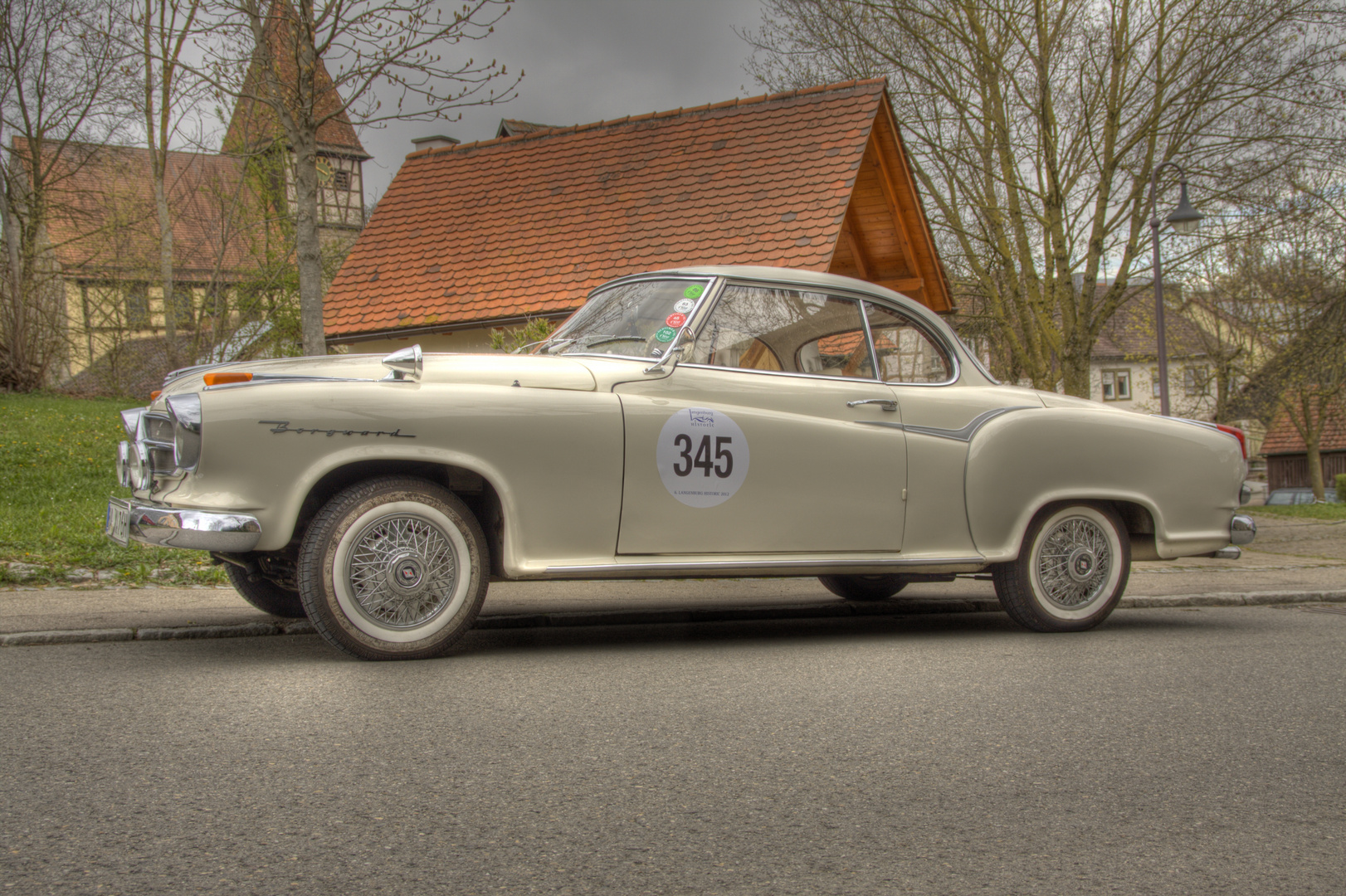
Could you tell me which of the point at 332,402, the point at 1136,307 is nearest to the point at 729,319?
the point at 332,402

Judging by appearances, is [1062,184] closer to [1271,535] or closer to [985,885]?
[1271,535]

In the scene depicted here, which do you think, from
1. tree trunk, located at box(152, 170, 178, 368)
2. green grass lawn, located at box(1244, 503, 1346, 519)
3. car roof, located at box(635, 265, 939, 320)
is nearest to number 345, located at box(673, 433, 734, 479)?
car roof, located at box(635, 265, 939, 320)

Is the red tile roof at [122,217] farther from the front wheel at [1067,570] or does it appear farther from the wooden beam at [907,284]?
the front wheel at [1067,570]

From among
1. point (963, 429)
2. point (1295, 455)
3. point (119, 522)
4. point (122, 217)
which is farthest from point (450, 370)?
point (1295, 455)

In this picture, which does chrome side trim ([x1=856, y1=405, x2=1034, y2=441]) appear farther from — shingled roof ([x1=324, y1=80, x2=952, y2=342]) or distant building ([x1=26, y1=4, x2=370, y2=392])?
distant building ([x1=26, y1=4, x2=370, y2=392])

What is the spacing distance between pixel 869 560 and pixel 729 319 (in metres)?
1.36

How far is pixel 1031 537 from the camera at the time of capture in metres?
6.09

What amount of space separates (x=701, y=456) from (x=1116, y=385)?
67.1 m

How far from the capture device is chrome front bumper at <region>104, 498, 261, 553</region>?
4434 millimetres

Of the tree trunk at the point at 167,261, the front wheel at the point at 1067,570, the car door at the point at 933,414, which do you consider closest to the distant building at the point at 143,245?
the tree trunk at the point at 167,261

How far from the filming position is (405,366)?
487 cm

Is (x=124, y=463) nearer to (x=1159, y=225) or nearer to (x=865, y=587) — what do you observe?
(x=865, y=587)

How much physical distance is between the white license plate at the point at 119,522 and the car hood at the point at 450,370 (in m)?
0.51

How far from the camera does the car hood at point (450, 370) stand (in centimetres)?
485
